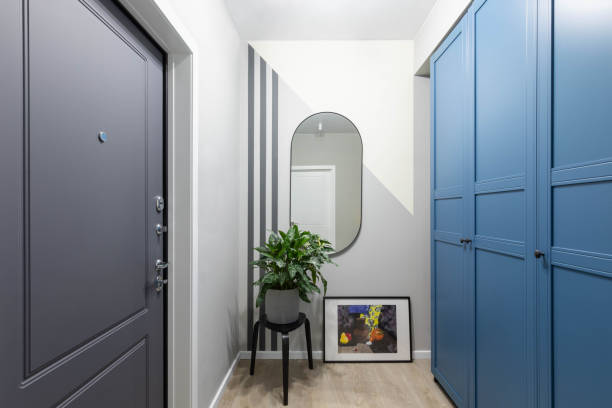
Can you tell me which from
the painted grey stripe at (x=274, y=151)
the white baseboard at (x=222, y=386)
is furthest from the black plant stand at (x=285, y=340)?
the painted grey stripe at (x=274, y=151)

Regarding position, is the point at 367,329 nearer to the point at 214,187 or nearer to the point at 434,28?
the point at 214,187

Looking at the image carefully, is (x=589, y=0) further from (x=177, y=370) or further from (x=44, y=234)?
(x=177, y=370)

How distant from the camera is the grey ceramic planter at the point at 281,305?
2020 millimetres

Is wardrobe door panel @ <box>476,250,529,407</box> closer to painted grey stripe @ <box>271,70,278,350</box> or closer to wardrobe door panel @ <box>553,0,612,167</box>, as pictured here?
wardrobe door panel @ <box>553,0,612,167</box>

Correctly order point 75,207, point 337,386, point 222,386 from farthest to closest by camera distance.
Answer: point 337,386 → point 222,386 → point 75,207

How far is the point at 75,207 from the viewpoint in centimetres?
88

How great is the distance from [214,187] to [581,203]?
1.66m

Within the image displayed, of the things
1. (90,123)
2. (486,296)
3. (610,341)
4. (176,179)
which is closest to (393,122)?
(486,296)

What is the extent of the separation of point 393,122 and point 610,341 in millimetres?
1927

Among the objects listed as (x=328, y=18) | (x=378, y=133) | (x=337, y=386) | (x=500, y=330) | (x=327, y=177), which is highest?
(x=328, y=18)

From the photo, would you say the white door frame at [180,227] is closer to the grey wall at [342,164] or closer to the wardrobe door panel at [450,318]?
the grey wall at [342,164]

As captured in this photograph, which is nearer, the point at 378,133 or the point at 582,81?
the point at 582,81

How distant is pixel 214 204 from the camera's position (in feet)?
5.99

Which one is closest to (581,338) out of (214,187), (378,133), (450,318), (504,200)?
(504,200)
